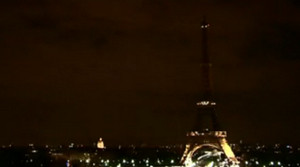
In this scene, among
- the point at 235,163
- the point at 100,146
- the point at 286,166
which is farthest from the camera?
the point at 100,146

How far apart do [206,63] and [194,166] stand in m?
11.8

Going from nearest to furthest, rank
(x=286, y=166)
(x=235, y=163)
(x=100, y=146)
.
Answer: (x=235, y=163) → (x=286, y=166) → (x=100, y=146)

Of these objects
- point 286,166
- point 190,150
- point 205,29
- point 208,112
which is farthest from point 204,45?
point 286,166

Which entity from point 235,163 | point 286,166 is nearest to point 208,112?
point 235,163

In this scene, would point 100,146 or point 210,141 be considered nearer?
point 210,141

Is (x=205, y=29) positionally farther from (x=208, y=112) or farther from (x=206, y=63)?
(x=208, y=112)

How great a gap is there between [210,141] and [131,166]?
984 centimetres

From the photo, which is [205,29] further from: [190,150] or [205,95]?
[190,150]

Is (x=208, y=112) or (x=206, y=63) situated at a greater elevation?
(x=206, y=63)

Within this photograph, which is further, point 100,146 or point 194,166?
point 100,146

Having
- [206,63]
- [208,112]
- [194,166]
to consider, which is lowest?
[194,166]

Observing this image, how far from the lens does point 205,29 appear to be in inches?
2788

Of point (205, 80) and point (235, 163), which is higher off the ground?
point (205, 80)

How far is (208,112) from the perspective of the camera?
241ft
